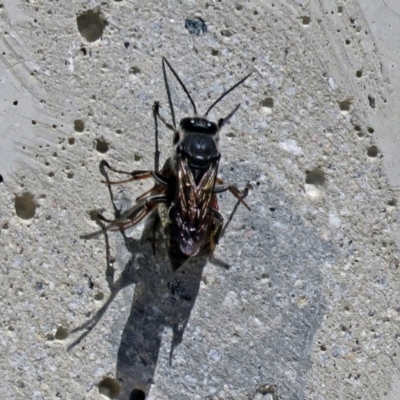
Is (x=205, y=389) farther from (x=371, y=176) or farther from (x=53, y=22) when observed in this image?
(x=53, y=22)

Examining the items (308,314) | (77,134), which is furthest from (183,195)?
(308,314)

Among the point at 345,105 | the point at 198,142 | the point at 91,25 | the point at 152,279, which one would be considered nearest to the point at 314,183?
the point at 345,105

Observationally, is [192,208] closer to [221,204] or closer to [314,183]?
[221,204]

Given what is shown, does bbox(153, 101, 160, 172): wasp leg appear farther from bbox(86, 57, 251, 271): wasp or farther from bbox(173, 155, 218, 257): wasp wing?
bbox(173, 155, 218, 257): wasp wing

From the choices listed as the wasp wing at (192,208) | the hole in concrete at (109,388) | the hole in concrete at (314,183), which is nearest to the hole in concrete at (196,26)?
the wasp wing at (192,208)

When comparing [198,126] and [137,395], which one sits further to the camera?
[137,395]

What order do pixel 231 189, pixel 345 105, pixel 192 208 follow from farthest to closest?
pixel 345 105 < pixel 231 189 < pixel 192 208

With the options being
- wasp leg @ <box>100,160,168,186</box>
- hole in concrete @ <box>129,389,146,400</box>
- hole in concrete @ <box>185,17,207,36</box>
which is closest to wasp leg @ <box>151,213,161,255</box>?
wasp leg @ <box>100,160,168,186</box>
